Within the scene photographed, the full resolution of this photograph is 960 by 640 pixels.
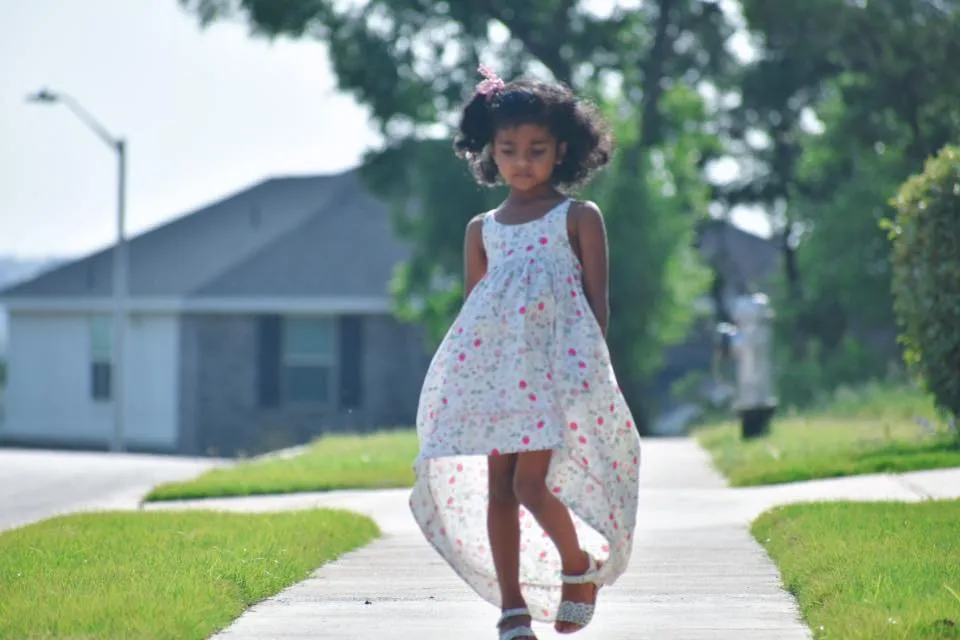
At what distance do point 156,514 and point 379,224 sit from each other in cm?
2325

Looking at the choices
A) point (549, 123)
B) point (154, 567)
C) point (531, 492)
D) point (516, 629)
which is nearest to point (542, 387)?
point (531, 492)

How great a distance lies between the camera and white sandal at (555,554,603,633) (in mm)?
5734

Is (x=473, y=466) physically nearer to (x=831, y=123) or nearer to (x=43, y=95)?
(x=43, y=95)

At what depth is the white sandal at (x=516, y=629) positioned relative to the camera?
18.7 feet

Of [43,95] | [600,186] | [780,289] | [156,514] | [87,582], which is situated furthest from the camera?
[780,289]

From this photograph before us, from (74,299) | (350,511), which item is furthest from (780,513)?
(74,299)

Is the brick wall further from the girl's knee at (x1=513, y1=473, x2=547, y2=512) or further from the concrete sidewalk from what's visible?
the girl's knee at (x1=513, y1=473, x2=547, y2=512)

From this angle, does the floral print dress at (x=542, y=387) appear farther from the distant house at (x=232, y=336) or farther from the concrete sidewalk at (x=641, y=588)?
the distant house at (x=232, y=336)

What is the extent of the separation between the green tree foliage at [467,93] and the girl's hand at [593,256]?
2235 centimetres

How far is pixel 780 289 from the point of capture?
3512 centimetres

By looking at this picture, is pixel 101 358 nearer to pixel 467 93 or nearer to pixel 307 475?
pixel 467 93

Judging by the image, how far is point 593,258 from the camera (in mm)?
5879

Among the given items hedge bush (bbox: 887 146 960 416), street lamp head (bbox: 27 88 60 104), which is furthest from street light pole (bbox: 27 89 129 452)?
hedge bush (bbox: 887 146 960 416)

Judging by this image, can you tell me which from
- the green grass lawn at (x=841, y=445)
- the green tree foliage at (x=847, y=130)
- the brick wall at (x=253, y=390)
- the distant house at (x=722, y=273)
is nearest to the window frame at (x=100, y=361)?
the brick wall at (x=253, y=390)
